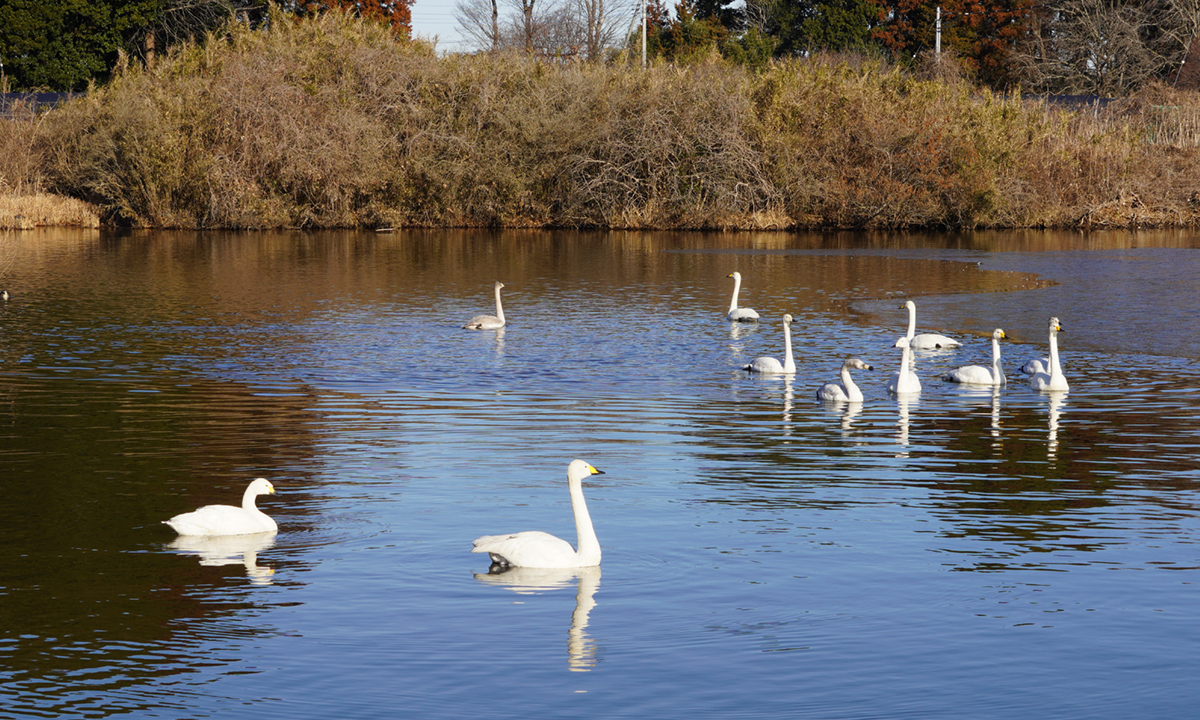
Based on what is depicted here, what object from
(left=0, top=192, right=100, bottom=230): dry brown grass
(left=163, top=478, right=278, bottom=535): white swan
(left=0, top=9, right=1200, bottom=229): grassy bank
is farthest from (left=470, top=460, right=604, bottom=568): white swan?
(left=0, top=192, right=100, bottom=230): dry brown grass

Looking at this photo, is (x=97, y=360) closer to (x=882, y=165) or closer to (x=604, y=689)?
(x=604, y=689)

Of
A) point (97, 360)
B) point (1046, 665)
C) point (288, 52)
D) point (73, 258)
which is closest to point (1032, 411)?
point (1046, 665)

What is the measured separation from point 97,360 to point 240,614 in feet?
34.8

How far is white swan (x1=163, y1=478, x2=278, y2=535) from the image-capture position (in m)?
8.52

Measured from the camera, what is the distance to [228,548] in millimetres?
8570

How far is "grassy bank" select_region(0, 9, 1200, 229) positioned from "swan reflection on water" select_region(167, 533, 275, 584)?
35537 millimetres

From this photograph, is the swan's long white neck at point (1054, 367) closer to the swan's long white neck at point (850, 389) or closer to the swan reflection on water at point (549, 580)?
the swan's long white neck at point (850, 389)

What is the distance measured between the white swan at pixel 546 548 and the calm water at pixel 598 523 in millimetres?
117

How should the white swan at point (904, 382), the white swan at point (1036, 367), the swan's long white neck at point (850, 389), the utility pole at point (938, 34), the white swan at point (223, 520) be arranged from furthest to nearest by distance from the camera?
the utility pole at point (938, 34), the white swan at point (1036, 367), the white swan at point (904, 382), the swan's long white neck at point (850, 389), the white swan at point (223, 520)

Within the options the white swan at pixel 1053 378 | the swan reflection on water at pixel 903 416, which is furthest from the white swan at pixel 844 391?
the white swan at pixel 1053 378

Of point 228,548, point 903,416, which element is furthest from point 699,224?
point 228,548

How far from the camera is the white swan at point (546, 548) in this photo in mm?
7895

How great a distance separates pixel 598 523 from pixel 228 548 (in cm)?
244

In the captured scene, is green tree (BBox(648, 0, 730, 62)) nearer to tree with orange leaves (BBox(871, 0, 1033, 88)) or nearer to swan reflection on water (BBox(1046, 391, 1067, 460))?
tree with orange leaves (BBox(871, 0, 1033, 88))
